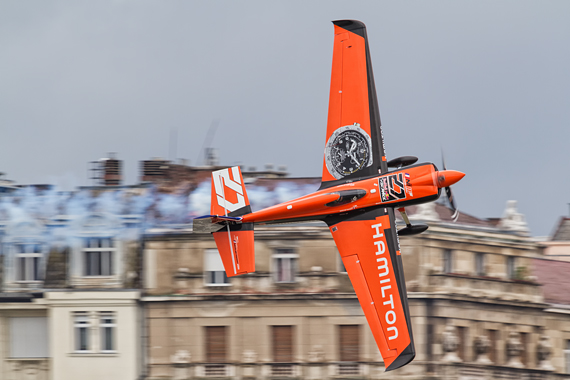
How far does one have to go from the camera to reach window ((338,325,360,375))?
4584 centimetres

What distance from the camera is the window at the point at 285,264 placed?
1809 inches

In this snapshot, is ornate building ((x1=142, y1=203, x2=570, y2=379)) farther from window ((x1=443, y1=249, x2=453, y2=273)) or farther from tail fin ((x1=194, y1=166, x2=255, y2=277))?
tail fin ((x1=194, y1=166, x2=255, y2=277))

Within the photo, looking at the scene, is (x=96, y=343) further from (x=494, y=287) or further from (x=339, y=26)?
(x=339, y=26)

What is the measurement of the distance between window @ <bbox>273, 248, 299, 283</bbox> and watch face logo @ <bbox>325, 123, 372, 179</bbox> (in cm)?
1503

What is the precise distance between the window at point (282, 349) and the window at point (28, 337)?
11.6 m

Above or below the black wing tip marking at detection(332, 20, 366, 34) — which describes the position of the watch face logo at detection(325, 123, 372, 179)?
below

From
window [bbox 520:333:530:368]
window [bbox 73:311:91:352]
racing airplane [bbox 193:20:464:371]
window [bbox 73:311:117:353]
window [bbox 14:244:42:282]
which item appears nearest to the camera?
racing airplane [bbox 193:20:464:371]

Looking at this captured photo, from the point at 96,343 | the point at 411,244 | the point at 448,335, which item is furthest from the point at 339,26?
the point at 96,343

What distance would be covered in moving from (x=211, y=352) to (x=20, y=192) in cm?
1262

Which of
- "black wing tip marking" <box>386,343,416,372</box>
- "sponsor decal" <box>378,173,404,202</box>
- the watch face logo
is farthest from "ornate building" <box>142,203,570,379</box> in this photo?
"sponsor decal" <box>378,173,404,202</box>

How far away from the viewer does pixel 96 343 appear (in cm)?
4725

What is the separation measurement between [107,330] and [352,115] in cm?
2102

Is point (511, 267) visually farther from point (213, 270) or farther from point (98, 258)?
point (98, 258)

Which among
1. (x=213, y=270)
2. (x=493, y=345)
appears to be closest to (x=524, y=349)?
(x=493, y=345)
